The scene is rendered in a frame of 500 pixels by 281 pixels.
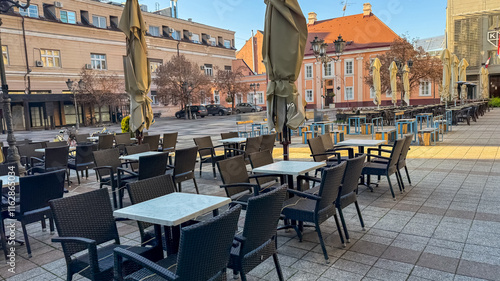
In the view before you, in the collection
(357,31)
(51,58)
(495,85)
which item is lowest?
(495,85)

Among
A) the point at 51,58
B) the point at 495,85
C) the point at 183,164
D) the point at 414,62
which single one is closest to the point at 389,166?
the point at 183,164

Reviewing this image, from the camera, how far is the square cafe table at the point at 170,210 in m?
2.61

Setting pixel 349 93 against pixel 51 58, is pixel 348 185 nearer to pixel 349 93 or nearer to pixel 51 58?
pixel 51 58

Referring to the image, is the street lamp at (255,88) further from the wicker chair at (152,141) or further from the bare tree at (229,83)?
the wicker chair at (152,141)

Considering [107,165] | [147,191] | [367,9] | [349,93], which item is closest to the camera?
[147,191]

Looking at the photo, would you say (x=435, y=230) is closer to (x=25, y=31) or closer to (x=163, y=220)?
(x=163, y=220)

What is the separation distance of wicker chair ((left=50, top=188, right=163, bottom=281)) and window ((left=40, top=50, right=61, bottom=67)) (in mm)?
35724

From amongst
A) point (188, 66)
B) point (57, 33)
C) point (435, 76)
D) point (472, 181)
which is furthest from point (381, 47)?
point (472, 181)

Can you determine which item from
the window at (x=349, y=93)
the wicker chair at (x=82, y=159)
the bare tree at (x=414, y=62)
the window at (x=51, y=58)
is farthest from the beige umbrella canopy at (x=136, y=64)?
the window at (x=349, y=93)

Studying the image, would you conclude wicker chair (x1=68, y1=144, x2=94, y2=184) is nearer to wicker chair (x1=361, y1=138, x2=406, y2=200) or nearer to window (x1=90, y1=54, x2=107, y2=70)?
wicker chair (x1=361, y1=138, x2=406, y2=200)

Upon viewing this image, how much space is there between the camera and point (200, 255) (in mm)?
2115

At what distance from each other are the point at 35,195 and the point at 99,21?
1543 inches

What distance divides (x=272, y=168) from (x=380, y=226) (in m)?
1.48

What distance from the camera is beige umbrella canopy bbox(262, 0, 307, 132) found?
16.1ft
